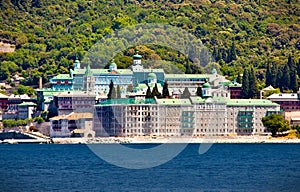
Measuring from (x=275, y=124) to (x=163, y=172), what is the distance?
4883 centimetres

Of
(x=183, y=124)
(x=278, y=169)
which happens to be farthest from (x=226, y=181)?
(x=183, y=124)

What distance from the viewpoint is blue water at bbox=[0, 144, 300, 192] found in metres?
67.1

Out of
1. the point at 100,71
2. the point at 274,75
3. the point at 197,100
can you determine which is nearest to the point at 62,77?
the point at 100,71

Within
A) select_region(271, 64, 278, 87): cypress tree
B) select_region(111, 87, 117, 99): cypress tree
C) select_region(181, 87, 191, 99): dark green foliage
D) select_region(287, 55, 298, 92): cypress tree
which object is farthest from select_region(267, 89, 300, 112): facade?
select_region(111, 87, 117, 99): cypress tree

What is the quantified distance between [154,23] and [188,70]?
122 feet

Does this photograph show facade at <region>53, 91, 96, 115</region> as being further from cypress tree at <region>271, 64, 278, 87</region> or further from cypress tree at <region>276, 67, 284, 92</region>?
A: cypress tree at <region>271, 64, 278, 87</region>

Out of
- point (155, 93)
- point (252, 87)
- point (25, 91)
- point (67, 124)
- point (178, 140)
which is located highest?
point (252, 87)

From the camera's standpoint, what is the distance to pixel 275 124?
12512 centimetres

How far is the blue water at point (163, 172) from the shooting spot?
67125mm

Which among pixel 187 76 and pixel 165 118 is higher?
pixel 187 76

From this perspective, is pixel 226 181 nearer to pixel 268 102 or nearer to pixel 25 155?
pixel 25 155

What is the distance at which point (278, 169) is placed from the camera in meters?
80.3

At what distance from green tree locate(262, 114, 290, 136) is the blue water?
17.7m

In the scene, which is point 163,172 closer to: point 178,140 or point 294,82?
point 178,140
